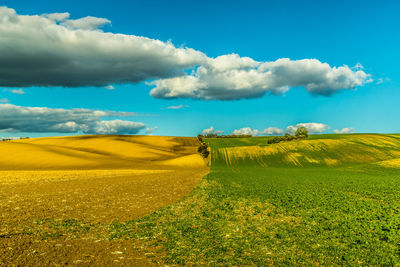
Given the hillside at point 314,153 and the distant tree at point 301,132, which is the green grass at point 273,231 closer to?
the hillside at point 314,153

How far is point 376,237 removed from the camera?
49.3ft

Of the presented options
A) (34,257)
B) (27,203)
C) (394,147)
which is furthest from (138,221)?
(394,147)

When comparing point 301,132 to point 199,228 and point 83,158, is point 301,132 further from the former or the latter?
point 199,228

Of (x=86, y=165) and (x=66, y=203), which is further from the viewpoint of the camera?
(x=86, y=165)

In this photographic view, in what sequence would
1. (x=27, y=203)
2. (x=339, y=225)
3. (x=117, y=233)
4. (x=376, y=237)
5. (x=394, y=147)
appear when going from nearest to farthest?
(x=376, y=237) < (x=117, y=233) < (x=339, y=225) < (x=27, y=203) < (x=394, y=147)

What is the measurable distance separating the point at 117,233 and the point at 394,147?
129 metres

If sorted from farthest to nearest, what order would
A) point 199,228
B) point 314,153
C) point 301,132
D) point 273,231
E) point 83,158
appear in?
point 301,132
point 314,153
point 83,158
point 199,228
point 273,231

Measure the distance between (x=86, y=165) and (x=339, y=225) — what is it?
2911 inches

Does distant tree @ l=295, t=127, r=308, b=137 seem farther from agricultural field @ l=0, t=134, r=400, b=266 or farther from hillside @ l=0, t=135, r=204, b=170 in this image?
agricultural field @ l=0, t=134, r=400, b=266

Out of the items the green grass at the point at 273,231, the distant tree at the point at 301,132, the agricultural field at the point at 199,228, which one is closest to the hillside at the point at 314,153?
the distant tree at the point at 301,132

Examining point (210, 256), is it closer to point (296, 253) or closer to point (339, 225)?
point (296, 253)

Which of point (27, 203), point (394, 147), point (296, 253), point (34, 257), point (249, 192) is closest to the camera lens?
point (34, 257)

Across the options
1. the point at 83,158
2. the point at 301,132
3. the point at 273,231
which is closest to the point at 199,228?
the point at 273,231

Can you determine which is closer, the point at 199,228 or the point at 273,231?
the point at 273,231
